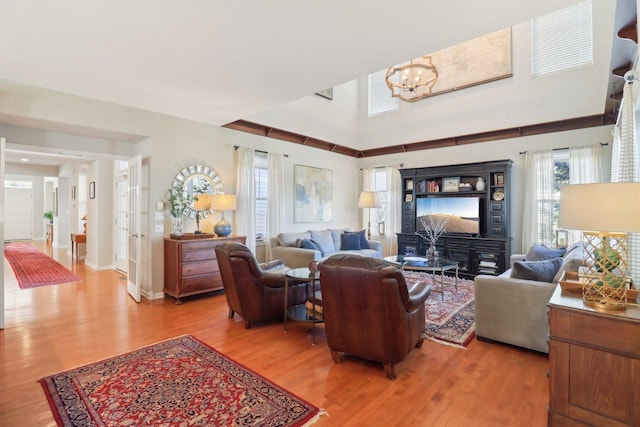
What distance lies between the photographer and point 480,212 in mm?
6168

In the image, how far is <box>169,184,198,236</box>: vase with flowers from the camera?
4.71 meters

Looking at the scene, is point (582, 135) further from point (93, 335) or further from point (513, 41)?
point (93, 335)

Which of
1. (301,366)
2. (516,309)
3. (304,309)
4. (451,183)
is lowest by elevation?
(301,366)

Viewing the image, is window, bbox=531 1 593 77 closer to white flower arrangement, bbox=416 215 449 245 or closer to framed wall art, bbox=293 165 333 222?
white flower arrangement, bbox=416 215 449 245

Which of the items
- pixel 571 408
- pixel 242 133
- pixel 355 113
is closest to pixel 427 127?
pixel 355 113

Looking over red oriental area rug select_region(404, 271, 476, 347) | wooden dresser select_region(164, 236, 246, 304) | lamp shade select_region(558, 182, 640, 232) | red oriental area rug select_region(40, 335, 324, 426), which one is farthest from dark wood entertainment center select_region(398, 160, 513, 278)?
red oriental area rug select_region(40, 335, 324, 426)

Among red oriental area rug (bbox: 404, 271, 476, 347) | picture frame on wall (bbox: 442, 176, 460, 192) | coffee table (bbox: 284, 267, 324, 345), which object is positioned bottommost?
red oriental area rug (bbox: 404, 271, 476, 347)

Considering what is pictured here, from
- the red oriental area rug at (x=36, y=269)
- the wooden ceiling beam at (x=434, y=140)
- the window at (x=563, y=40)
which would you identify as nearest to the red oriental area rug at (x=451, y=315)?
the wooden ceiling beam at (x=434, y=140)

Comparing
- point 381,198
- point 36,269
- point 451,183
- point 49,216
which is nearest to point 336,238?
point 381,198

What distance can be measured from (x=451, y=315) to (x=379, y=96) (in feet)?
Result: 19.0

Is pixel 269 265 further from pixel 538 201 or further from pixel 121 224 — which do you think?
pixel 538 201

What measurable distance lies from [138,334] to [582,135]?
7257 mm

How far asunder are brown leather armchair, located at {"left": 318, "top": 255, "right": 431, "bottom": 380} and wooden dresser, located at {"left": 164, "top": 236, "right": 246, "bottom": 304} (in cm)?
237

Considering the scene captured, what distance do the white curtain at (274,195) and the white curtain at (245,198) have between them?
17.6 inches
